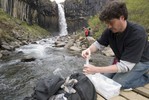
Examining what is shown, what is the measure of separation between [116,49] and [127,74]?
483 millimetres

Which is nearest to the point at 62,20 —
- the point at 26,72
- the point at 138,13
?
the point at 138,13

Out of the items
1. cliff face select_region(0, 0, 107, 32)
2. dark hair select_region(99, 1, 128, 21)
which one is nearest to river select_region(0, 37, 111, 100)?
dark hair select_region(99, 1, 128, 21)

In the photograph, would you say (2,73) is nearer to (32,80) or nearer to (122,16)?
(32,80)

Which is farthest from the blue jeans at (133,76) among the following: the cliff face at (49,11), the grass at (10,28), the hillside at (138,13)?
the cliff face at (49,11)

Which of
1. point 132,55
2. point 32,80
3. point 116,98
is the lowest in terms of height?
point 32,80

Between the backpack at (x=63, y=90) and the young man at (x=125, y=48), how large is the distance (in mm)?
250

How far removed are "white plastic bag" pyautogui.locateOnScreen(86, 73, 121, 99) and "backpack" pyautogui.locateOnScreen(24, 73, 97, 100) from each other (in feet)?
0.90

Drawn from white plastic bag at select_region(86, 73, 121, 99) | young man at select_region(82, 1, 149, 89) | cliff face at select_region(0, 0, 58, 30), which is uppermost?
cliff face at select_region(0, 0, 58, 30)

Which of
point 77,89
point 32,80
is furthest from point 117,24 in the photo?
point 32,80

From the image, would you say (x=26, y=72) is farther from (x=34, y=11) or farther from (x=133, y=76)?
(x=34, y=11)

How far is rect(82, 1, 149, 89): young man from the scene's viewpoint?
331cm

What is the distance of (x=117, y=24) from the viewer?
3.42m

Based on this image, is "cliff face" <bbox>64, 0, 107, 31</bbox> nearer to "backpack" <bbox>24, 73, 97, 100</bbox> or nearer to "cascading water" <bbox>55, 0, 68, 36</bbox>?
"cascading water" <bbox>55, 0, 68, 36</bbox>

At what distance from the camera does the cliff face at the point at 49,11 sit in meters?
38.4
